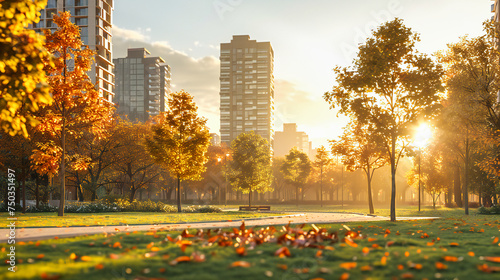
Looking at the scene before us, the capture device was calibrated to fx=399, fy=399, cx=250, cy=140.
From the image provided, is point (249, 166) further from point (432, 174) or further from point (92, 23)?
point (92, 23)

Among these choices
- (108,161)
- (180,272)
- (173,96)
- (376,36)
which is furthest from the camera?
(108,161)

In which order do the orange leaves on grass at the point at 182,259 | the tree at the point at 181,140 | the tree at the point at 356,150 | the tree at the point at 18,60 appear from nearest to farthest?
the orange leaves on grass at the point at 182,259 < the tree at the point at 18,60 < the tree at the point at 181,140 < the tree at the point at 356,150

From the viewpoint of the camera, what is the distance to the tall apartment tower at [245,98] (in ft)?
636

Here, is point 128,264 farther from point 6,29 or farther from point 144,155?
point 144,155

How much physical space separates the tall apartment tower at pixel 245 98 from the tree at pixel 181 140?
157839 millimetres

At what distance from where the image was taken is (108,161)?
44594mm

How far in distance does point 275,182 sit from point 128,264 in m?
92.1

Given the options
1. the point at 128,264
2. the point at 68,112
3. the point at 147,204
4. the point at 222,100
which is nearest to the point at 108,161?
the point at 147,204

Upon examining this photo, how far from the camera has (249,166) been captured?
151 ft

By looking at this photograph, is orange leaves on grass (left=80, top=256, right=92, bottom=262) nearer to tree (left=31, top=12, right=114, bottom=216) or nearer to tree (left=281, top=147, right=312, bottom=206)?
tree (left=31, top=12, right=114, bottom=216)

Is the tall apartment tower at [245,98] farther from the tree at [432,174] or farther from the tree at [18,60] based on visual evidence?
the tree at [18,60]

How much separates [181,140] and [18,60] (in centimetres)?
2524

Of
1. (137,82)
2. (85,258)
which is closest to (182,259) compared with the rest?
(85,258)

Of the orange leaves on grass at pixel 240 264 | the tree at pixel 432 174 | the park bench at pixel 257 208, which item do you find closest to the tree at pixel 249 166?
the park bench at pixel 257 208
